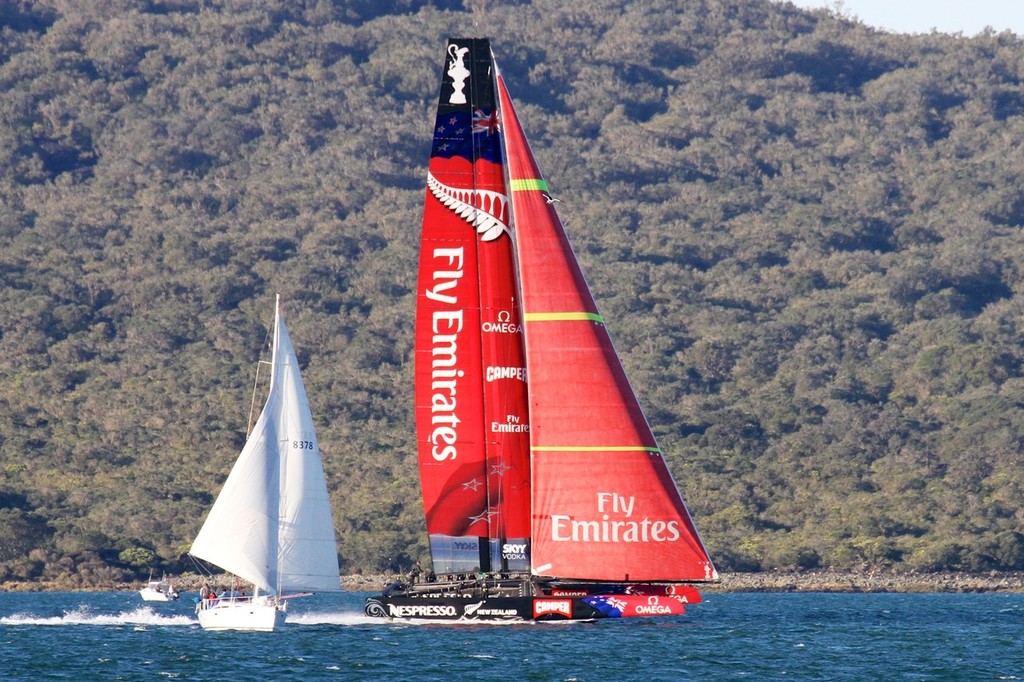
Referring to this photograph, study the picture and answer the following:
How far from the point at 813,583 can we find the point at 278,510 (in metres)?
57.4

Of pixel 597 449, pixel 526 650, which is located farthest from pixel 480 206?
pixel 526 650

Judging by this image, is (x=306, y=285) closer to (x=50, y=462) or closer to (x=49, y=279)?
(x=49, y=279)

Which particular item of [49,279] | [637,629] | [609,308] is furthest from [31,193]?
[637,629]

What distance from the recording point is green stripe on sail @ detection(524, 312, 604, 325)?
1861 inches

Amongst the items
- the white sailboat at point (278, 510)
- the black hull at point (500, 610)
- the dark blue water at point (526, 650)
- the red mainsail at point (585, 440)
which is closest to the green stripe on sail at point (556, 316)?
the red mainsail at point (585, 440)

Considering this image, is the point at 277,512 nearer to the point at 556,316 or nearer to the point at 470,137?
the point at 556,316

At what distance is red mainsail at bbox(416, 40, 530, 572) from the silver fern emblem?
0.03 m

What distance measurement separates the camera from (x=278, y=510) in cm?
4988

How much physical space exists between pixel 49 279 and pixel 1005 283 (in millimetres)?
82736

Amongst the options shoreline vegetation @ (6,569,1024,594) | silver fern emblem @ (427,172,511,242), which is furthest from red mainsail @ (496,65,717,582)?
shoreline vegetation @ (6,569,1024,594)

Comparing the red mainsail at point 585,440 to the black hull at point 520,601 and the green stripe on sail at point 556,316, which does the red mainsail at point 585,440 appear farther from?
the black hull at point 520,601

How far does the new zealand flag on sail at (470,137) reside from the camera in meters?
48.8

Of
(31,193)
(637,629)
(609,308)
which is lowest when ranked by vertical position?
(637,629)

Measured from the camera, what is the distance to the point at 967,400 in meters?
135
